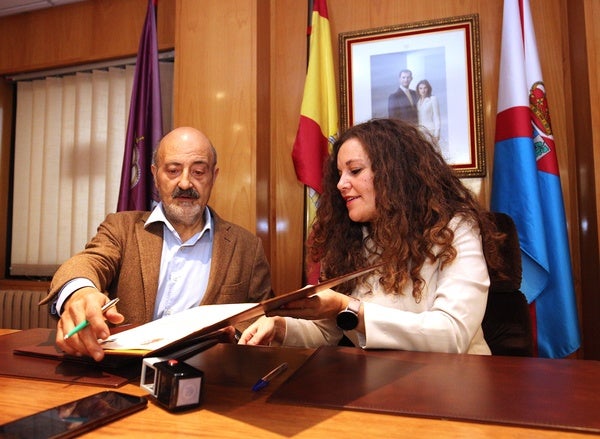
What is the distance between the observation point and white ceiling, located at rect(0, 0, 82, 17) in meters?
3.40

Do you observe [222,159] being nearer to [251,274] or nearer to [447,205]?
[251,274]

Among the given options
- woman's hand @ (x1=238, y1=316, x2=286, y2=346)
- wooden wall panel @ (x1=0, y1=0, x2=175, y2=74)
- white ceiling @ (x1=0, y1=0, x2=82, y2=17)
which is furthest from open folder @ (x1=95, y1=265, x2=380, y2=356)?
white ceiling @ (x1=0, y1=0, x2=82, y2=17)

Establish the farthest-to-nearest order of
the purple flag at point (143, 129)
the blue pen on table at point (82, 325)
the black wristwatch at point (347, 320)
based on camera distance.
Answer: the purple flag at point (143, 129), the black wristwatch at point (347, 320), the blue pen on table at point (82, 325)

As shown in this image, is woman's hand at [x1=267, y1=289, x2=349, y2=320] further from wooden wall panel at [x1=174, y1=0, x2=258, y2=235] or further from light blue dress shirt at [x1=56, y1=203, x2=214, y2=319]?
wooden wall panel at [x1=174, y1=0, x2=258, y2=235]

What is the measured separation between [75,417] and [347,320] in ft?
1.84

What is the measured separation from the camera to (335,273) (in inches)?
60.4

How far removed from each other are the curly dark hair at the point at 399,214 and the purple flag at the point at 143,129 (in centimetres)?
151

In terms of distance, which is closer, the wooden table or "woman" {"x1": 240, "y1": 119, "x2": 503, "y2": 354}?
the wooden table

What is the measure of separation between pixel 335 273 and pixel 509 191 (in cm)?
117

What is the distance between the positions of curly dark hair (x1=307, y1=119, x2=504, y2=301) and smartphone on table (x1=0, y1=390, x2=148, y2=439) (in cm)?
84

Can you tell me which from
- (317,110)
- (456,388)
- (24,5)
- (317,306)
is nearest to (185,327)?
(317,306)

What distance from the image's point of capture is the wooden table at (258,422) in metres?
0.53

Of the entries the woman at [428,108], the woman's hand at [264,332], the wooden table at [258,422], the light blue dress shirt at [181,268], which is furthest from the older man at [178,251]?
the woman at [428,108]

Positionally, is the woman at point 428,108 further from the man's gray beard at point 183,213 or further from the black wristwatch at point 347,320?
the black wristwatch at point 347,320
